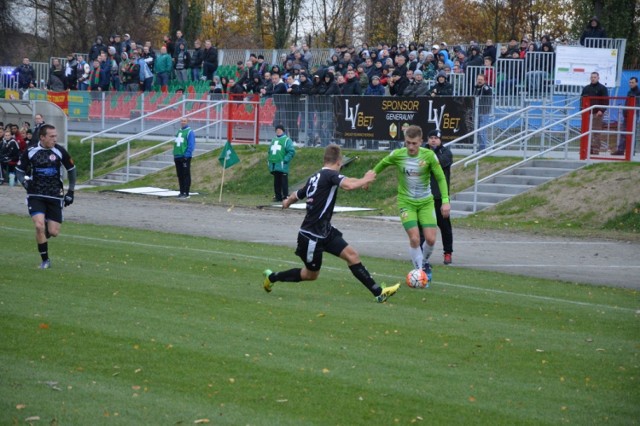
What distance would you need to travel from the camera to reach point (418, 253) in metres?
13.1

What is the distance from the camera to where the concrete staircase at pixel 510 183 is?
23.8m

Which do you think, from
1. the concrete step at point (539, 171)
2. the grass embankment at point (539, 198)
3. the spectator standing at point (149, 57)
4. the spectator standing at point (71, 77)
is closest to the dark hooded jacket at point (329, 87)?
the grass embankment at point (539, 198)

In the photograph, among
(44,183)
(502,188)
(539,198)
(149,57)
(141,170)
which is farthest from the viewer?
(149,57)

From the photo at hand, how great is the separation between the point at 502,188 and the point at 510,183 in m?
0.39

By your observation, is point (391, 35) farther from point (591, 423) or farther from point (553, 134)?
point (591, 423)

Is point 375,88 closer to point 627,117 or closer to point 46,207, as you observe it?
point 627,117

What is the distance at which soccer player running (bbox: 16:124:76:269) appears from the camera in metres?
13.7

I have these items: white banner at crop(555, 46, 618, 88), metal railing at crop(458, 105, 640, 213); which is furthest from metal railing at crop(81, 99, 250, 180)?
metal railing at crop(458, 105, 640, 213)

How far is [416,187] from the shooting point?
13125 mm

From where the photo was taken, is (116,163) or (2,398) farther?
(116,163)

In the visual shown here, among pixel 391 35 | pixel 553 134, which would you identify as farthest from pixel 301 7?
pixel 553 134

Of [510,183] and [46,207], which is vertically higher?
[46,207]

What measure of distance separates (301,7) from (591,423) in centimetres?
5268

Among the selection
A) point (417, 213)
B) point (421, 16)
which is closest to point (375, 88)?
point (417, 213)
